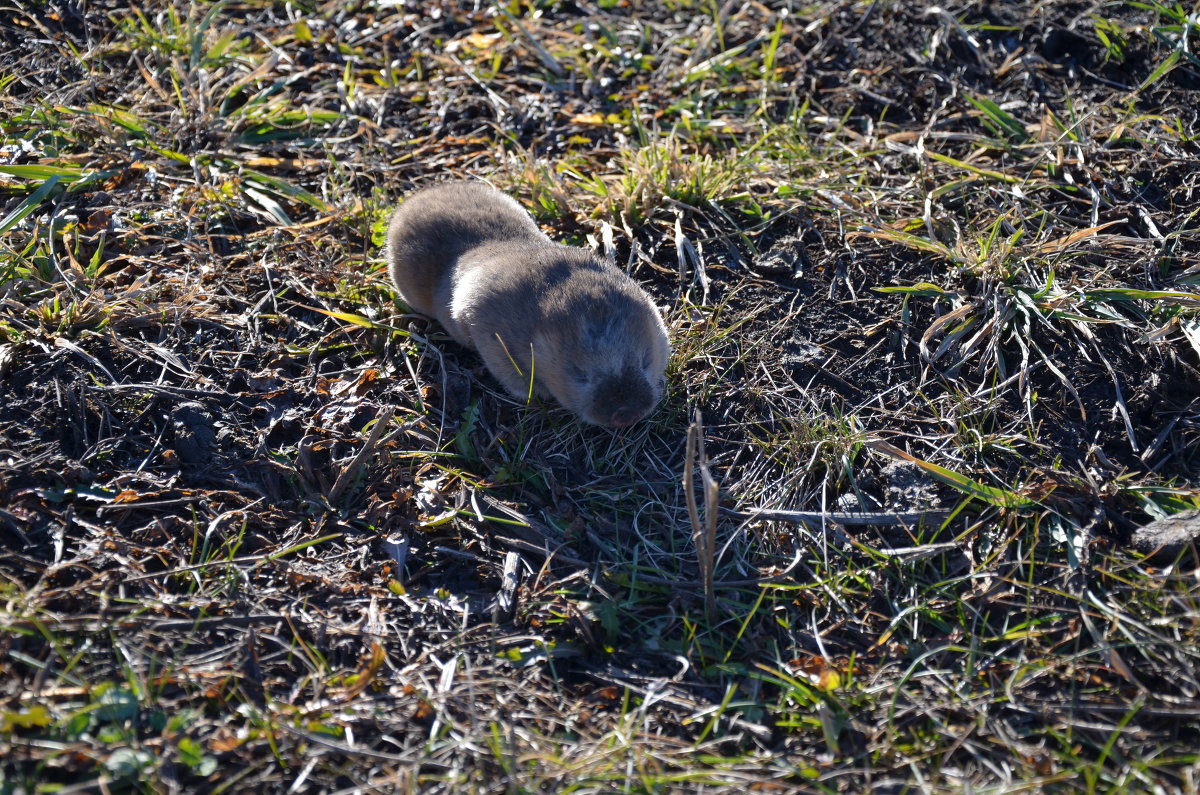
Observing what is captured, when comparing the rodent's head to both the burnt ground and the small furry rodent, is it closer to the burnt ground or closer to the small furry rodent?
the small furry rodent

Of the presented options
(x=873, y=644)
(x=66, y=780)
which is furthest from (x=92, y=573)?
(x=873, y=644)

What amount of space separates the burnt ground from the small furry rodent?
0.21m

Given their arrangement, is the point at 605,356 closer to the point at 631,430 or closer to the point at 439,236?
the point at 631,430

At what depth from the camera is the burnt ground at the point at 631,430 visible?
2951 mm

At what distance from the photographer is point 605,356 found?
399cm

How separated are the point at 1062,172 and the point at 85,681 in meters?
5.02

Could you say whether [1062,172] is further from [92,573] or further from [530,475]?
[92,573]

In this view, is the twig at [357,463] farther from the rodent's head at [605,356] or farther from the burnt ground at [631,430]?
the rodent's head at [605,356]

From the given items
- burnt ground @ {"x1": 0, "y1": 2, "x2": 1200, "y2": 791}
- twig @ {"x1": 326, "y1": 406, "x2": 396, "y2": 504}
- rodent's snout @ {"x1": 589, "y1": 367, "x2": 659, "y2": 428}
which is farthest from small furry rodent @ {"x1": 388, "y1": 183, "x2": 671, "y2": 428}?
twig @ {"x1": 326, "y1": 406, "x2": 396, "y2": 504}

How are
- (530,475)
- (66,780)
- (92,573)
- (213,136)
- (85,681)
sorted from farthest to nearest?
(213,136), (530,475), (92,573), (85,681), (66,780)

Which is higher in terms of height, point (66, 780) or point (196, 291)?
point (196, 291)

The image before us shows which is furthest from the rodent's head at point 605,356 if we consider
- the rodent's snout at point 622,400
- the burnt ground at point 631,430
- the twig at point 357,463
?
the twig at point 357,463

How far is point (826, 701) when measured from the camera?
305 cm

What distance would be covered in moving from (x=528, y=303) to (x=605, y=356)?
0.51m
